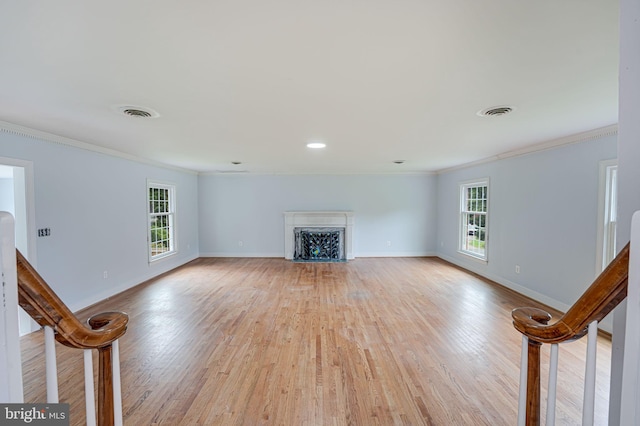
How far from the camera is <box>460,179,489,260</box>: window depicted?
5316 mm

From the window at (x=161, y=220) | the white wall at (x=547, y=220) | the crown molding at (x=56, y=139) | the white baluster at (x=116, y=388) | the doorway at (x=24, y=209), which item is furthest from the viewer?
the window at (x=161, y=220)

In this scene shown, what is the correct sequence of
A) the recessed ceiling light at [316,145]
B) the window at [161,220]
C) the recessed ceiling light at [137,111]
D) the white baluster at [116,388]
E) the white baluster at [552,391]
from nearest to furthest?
the white baluster at [552,391]
the white baluster at [116,388]
the recessed ceiling light at [137,111]
the recessed ceiling light at [316,145]
the window at [161,220]

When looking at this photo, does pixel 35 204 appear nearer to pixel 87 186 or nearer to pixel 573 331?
pixel 87 186

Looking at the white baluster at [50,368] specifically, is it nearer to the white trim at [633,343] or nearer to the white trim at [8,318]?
the white trim at [8,318]

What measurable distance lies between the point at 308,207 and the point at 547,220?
4.77 m

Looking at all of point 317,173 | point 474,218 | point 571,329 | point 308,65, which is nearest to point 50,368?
point 571,329

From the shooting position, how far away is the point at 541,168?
12.7 ft

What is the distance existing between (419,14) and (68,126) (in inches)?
136

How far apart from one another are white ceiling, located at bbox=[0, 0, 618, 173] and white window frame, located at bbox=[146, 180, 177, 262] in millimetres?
2387

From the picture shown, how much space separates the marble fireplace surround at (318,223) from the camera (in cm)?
688

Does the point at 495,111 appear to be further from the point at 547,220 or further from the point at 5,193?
the point at 5,193

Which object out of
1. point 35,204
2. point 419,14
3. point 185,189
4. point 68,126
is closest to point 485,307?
point 419,14

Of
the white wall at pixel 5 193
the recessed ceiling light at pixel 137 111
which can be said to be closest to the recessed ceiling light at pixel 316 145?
the recessed ceiling light at pixel 137 111

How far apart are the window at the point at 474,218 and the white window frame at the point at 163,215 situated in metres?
6.22
